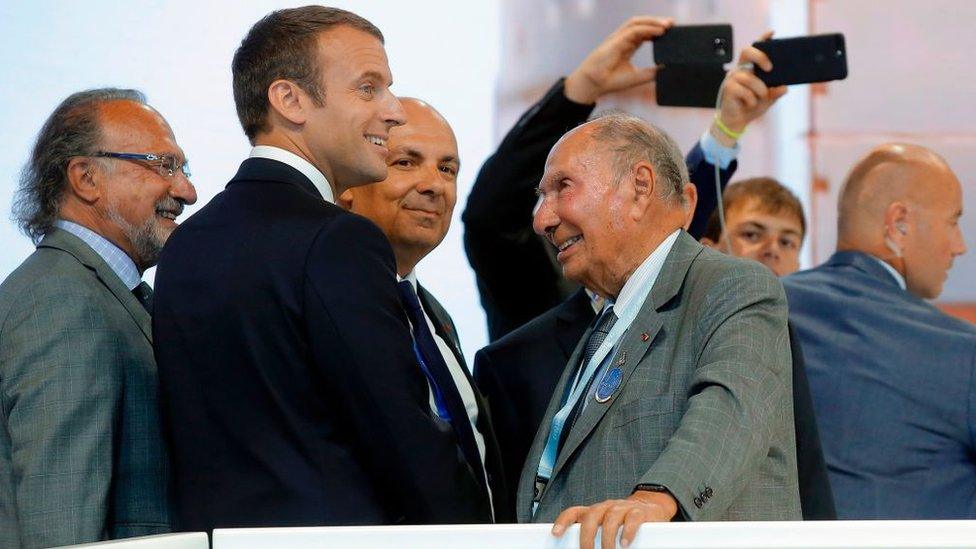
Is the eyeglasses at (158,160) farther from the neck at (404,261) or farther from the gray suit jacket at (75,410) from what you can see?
the neck at (404,261)

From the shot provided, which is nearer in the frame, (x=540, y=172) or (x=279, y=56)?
(x=279, y=56)

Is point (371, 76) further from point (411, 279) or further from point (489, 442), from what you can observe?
point (489, 442)

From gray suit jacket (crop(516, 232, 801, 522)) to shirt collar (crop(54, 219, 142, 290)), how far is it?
2.70 ft

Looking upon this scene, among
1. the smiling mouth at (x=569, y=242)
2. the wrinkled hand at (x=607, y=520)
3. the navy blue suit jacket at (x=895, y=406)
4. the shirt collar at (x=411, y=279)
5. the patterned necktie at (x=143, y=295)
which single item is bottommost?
the navy blue suit jacket at (x=895, y=406)

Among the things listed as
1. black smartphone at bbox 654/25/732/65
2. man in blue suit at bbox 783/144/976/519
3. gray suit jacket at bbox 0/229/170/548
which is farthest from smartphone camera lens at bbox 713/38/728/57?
gray suit jacket at bbox 0/229/170/548

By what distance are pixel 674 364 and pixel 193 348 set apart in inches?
25.7

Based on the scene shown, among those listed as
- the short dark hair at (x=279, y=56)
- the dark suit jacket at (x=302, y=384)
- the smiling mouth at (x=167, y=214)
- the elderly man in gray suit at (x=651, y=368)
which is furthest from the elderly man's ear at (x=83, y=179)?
the elderly man in gray suit at (x=651, y=368)

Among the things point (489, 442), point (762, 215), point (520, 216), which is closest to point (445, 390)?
point (489, 442)

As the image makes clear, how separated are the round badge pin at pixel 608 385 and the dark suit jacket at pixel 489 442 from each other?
1.29 feet

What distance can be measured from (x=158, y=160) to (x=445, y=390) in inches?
28.4

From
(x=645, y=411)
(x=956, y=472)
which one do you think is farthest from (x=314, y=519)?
(x=956, y=472)

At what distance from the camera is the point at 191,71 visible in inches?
141

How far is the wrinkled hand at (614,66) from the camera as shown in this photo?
2887mm

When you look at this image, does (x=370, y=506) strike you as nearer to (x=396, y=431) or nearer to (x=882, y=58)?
(x=396, y=431)
